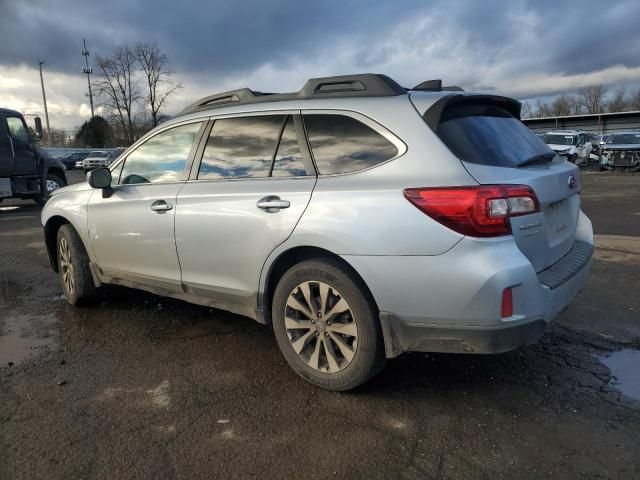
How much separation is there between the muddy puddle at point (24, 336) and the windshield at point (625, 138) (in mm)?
28237

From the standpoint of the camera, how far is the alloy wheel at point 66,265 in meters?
5.20

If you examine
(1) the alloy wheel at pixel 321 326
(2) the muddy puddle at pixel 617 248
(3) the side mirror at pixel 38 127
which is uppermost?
(3) the side mirror at pixel 38 127

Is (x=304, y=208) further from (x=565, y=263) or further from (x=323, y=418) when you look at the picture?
(x=565, y=263)

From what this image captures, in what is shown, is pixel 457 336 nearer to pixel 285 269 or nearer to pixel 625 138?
pixel 285 269

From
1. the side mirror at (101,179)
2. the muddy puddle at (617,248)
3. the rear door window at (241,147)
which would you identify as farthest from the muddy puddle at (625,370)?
the side mirror at (101,179)

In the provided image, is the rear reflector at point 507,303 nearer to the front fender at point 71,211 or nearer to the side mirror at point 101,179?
the side mirror at point 101,179

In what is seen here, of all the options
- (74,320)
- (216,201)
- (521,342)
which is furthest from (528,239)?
(74,320)

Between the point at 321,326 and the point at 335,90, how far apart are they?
4.91ft

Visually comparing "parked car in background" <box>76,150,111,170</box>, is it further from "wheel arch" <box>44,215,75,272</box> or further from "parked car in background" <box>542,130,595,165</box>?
"wheel arch" <box>44,215,75,272</box>

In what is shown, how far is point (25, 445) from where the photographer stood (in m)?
2.83

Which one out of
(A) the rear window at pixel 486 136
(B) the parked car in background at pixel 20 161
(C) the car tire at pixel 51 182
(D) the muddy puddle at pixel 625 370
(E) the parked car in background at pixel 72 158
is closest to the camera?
(A) the rear window at pixel 486 136

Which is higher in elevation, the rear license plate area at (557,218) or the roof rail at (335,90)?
the roof rail at (335,90)

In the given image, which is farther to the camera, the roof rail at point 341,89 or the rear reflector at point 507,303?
the roof rail at point 341,89

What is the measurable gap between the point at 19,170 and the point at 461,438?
14.0 metres
